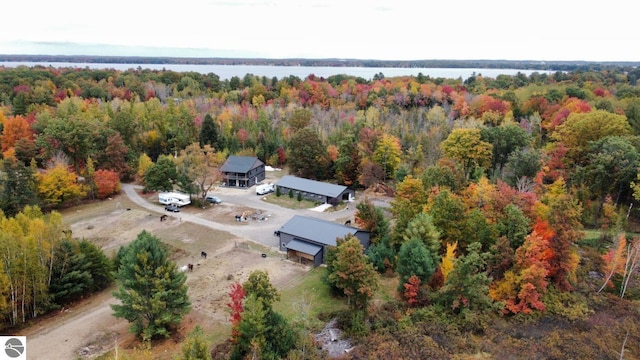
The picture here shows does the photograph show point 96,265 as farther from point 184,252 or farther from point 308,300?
point 308,300

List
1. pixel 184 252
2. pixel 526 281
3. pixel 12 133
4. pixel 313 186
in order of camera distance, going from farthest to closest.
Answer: pixel 12 133, pixel 313 186, pixel 184 252, pixel 526 281

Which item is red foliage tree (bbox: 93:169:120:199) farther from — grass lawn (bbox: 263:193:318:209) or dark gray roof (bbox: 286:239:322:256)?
dark gray roof (bbox: 286:239:322:256)

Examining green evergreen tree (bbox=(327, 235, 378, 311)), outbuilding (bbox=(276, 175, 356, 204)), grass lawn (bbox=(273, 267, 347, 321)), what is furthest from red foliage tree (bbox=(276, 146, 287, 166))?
green evergreen tree (bbox=(327, 235, 378, 311))

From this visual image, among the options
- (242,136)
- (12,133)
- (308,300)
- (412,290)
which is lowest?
(308,300)

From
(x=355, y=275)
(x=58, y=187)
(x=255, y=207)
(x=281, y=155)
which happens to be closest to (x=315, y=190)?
(x=255, y=207)

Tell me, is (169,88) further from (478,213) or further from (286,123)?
(478,213)

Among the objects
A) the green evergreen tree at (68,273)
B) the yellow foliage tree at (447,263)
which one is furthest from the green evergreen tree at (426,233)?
the green evergreen tree at (68,273)

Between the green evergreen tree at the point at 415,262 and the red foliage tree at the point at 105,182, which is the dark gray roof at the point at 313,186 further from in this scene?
the green evergreen tree at the point at 415,262
